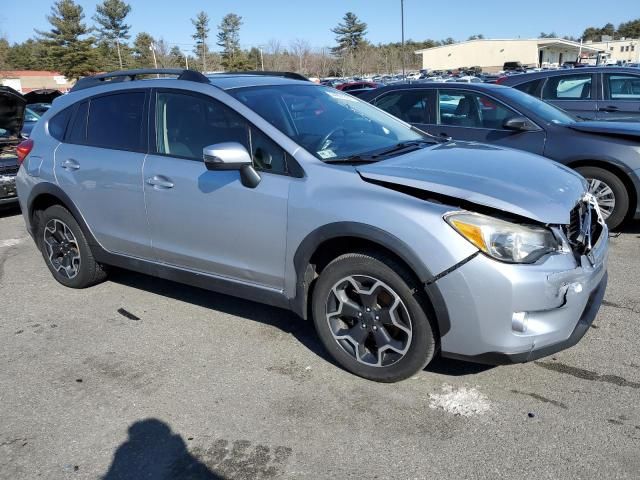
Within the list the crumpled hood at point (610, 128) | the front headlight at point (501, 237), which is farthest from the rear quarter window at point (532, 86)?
the front headlight at point (501, 237)

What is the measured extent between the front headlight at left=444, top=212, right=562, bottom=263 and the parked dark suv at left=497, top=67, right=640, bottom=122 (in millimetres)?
6233

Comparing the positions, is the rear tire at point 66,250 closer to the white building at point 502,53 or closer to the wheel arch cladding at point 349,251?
the wheel arch cladding at point 349,251

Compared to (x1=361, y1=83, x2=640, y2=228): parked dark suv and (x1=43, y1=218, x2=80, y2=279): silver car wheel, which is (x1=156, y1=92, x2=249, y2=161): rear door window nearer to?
(x1=43, y1=218, x2=80, y2=279): silver car wheel

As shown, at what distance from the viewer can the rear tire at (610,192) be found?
5.56 m

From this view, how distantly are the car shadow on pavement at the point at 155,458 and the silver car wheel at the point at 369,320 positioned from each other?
1.06 meters

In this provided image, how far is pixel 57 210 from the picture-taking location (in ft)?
15.5

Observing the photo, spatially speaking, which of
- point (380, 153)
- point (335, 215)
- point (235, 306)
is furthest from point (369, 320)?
point (235, 306)

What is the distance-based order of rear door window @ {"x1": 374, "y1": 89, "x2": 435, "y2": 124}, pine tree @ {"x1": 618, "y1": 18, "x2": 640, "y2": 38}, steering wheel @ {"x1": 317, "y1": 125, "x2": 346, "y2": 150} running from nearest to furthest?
steering wheel @ {"x1": 317, "y1": 125, "x2": 346, "y2": 150} < rear door window @ {"x1": 374, "y1": 89, "x2": 435, "y2": 124} < pine tree @ {"x1": 618, "y1": 18, "x2": 640, "y2": 38}

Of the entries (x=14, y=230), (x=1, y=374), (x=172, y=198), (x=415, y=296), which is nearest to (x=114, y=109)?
(x=172, y=198)

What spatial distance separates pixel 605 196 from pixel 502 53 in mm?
88051

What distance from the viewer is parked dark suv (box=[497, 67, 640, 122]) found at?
8.02 metres

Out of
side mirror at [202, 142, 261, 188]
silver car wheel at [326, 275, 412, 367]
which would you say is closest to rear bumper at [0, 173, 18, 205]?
side mirror at [202, 142, 261, 188]

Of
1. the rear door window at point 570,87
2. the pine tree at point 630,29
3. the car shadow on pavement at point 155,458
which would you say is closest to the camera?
the car shadow on pavement at point 155,458

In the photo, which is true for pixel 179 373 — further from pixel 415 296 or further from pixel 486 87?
pixel 486 87
